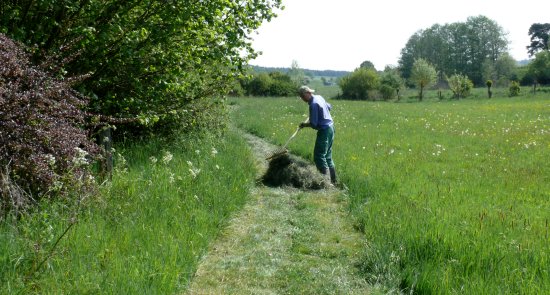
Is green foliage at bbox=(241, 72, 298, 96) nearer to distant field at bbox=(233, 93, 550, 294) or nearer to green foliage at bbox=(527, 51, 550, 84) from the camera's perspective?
green foliage at bbox=(527, 51, 550, 84)

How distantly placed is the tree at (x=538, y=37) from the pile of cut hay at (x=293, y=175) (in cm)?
12016

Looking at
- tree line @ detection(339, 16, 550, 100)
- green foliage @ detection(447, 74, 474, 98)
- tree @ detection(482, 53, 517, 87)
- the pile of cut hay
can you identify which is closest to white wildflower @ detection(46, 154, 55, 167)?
the pile of cut hay

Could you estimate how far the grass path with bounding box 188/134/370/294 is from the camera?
15.3 feet

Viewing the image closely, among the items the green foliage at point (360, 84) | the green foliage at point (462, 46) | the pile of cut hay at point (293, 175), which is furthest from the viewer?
the green foliage at point (462, 46)

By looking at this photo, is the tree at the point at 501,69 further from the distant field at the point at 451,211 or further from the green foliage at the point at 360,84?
the distant field at the point at 451,211

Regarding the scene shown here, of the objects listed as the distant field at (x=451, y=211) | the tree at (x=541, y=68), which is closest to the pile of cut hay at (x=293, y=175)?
the distant field at (x=451, y=211)

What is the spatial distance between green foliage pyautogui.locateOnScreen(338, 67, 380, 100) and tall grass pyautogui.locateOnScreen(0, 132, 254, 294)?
59286 millimetres

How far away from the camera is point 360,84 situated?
65.0m

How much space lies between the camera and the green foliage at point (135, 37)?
21.9 feet

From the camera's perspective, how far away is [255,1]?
9.12 metres

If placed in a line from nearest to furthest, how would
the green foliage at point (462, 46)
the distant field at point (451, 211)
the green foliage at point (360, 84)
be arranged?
the distant field at point (451, 211) → the green foliage at point (360, 84) → the green foliage at point (462, 46)

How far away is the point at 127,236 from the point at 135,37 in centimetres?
369

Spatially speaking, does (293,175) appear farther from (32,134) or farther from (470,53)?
(470,53)

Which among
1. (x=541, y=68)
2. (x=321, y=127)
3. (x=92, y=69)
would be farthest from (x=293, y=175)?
(x=541, y=68)
